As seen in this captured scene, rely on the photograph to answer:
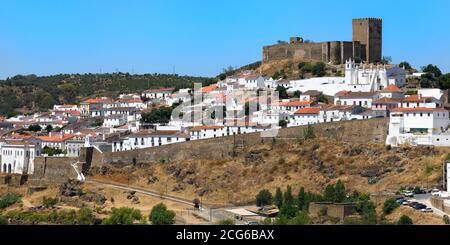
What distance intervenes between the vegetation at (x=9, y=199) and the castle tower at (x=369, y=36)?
68.7 ft

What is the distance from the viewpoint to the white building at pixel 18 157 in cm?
3762

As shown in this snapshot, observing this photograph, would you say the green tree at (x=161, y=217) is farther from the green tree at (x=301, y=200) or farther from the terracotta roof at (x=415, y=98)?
the terracotta roof at (x=415, y=98)

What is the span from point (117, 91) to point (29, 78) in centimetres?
2215

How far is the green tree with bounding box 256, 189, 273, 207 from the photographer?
27906mm

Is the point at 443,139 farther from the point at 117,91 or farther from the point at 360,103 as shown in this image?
A: the point at 117,91

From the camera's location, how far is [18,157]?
3800cm

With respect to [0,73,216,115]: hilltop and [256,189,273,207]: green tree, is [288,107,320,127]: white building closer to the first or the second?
[256,189,273,207]: green tree

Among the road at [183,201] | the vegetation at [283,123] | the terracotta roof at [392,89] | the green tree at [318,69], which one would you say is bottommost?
the road at [183,201]

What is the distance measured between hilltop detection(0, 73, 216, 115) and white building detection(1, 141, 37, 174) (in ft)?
87.5

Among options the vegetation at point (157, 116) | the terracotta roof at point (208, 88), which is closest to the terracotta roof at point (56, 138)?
the vegetation at point (157, 116)

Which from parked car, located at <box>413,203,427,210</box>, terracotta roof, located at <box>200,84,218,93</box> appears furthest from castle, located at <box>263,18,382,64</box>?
parked car, located at <box>413,203,427,210</box>

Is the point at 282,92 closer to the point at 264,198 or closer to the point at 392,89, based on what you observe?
the point at 392,89

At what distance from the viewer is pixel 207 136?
35.8m
